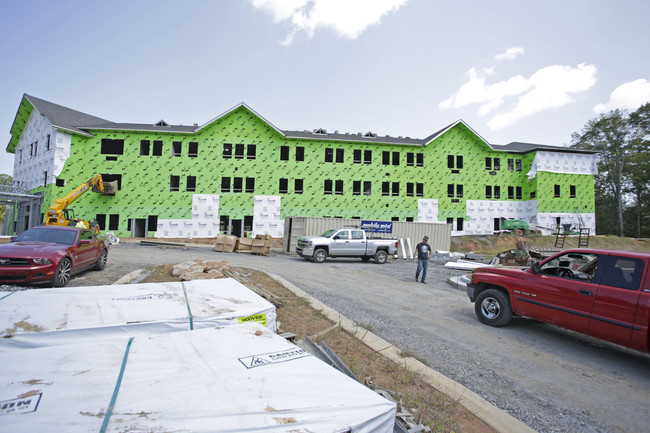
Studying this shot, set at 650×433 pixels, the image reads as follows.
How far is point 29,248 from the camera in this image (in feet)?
23.7

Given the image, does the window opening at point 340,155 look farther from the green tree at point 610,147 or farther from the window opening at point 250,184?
the green tree at point 610,147

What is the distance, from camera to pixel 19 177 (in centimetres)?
3341

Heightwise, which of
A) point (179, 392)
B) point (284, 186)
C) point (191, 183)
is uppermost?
point (284, 186)

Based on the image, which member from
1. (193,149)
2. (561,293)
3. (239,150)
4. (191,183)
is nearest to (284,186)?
(239,150)

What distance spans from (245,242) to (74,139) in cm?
2141

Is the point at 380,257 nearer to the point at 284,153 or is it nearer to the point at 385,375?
the point at 385,375

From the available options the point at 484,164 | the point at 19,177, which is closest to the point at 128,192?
the point at 19,177

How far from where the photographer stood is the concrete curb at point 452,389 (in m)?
3.05

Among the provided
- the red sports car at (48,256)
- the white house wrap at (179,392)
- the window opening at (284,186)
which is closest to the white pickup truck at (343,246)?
the red sports car at (48,256)

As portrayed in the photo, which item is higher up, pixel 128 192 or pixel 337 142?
pixel 337 142

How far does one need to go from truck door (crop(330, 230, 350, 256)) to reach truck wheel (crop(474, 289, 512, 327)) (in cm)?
1130

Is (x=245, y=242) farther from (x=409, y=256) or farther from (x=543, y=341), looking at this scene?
(x=543, y=341)

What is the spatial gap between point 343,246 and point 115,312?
14854 mm

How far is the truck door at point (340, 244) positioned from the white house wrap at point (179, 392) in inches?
595
